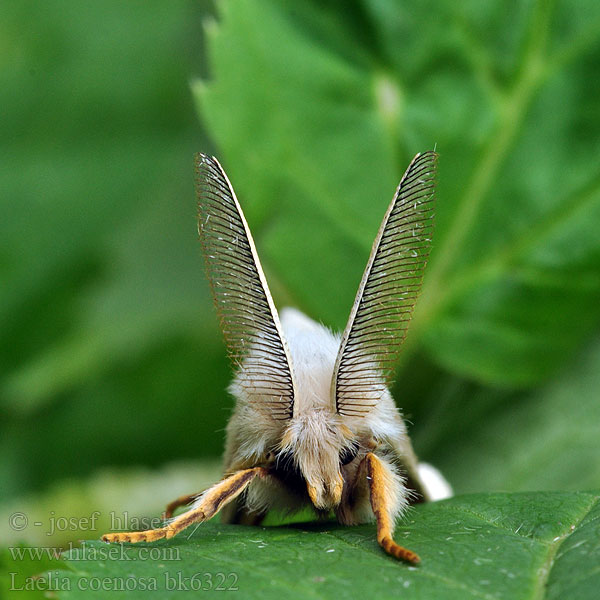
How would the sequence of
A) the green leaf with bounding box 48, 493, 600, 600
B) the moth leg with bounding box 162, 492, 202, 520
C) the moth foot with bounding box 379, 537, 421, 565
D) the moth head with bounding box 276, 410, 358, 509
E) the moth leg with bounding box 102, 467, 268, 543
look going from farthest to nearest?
1. the moth leg with bounding box 162, 492, 202, 520
2. the moth head with bounding box 276, 410, 358, 509
3. the moth leg with bounding box 102, 467, 268, 543
4. the moth foot with bounding box 379, 537, 421, 565
5. the green leaf with bounding box 48, 493, 600, 600

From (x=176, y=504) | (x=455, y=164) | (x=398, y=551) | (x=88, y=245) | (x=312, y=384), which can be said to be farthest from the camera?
(x=88, y=245)

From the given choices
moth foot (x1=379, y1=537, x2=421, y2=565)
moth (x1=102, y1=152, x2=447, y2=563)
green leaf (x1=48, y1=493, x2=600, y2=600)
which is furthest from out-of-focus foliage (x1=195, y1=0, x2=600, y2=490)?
moth foot (x1=379, y1=537, x2=421, y2=565)

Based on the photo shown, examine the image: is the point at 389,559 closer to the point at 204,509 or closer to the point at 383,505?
the point at 383,505

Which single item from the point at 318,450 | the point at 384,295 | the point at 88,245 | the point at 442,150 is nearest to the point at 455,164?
the point at 442,150

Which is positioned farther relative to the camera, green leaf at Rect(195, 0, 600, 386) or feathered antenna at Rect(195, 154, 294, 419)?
green leaf at Rect(195, 0, 600, 386)

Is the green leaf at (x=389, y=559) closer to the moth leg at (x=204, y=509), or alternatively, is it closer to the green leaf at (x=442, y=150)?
the moth leg at (x=204, y=509)

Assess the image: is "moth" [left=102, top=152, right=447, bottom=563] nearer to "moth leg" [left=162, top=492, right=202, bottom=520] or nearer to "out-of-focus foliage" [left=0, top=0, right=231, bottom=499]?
"moth leg" [left=162, top=492, right=202, bottom=520]

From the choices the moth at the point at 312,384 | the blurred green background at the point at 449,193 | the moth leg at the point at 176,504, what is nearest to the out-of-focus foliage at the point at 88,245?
the blurred green background at the point at 449,193
